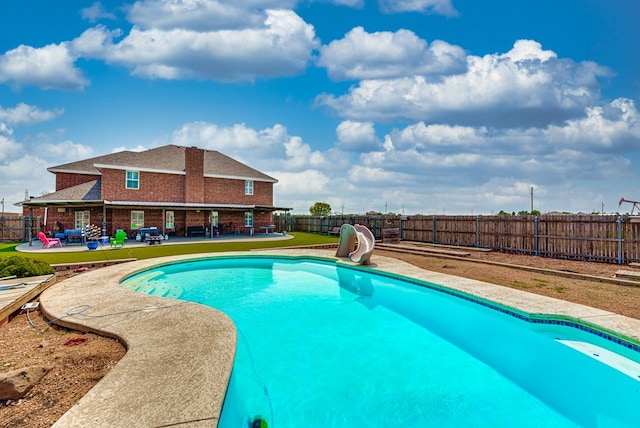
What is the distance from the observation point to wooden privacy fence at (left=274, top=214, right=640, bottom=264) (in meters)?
13.0

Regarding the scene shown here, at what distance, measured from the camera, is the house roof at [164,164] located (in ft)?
79.4

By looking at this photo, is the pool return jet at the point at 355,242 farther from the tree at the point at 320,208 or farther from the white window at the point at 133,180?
the tree at the point at 320,208

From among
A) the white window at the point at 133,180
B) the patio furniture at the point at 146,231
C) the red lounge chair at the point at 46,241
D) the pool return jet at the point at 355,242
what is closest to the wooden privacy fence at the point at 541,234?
the pool return jet at the point at 355,242

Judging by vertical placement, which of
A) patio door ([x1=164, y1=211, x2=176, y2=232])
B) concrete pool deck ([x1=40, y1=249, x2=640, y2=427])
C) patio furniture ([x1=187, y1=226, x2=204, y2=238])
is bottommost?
concrete pool deck ([x1=40, y1=249, x2=640, y2=427])

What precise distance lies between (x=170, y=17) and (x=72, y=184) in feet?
71.7

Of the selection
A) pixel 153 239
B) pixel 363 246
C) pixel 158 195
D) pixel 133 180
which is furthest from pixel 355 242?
pixel 133 180

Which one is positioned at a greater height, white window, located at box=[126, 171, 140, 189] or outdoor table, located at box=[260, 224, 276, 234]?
white window, located at box=[126, 171, 140, 189]

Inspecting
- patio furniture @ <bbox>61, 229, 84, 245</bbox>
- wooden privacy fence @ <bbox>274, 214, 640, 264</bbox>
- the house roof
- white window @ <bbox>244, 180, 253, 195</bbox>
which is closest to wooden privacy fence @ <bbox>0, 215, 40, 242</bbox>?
patio furniture @ <bbox>61, 229, 84, 245</bbox>

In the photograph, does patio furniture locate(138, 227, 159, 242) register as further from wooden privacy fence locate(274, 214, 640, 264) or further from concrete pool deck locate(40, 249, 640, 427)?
wooden privacy fence locate(274, 214, 640, 264)

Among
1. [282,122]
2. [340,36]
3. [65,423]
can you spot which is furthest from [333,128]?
[65,423]

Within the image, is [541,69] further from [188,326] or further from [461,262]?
[188,326]

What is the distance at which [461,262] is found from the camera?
47.2 feet

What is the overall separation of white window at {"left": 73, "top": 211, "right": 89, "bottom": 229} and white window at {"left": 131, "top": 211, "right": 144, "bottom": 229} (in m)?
3.36

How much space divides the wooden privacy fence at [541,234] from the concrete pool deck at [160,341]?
783 cm
